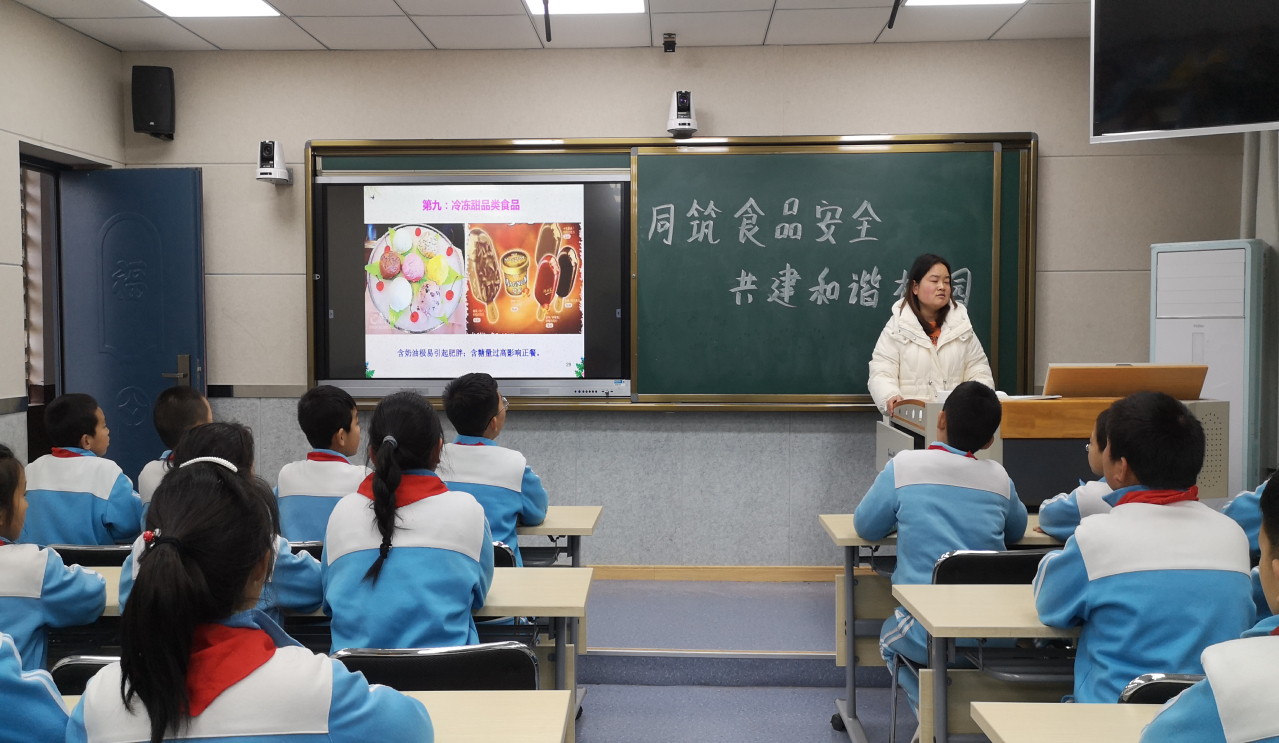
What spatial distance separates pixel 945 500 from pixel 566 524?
3.81 feet

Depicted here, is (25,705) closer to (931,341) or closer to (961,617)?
(961,617)

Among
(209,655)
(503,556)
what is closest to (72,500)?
(503,556)

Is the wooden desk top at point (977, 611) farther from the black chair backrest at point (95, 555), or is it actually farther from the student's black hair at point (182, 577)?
the black chair backrest at point (95, 555)

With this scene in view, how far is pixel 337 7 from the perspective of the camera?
3773 mm

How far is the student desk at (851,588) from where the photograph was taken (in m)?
2.50

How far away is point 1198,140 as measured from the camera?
4215 mm

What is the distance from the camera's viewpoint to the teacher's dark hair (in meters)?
3.78

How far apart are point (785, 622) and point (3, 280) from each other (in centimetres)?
360

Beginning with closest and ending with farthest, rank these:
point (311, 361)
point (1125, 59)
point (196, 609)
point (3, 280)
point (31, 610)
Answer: point (196, 609) < point (31, 610) < point (1125, 59) < point (3, 280) < point (311, 361)

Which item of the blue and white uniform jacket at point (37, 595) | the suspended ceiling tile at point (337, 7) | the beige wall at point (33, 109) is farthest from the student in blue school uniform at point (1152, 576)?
the beige wall at point (33, 109)

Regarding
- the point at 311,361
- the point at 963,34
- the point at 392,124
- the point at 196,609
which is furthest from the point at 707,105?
the point at 196,609

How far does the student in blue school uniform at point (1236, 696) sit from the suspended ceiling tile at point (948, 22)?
3281 mm

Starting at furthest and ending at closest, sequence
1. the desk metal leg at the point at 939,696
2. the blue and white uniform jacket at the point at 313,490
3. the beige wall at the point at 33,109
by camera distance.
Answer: the beige wall at the point at 33,109, the blue and white uniform jacket at the point at 313,490, the desk metal leg at the point at 939,696

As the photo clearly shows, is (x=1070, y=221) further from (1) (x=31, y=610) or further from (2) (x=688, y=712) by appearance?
(1) (x=31, y=610)
